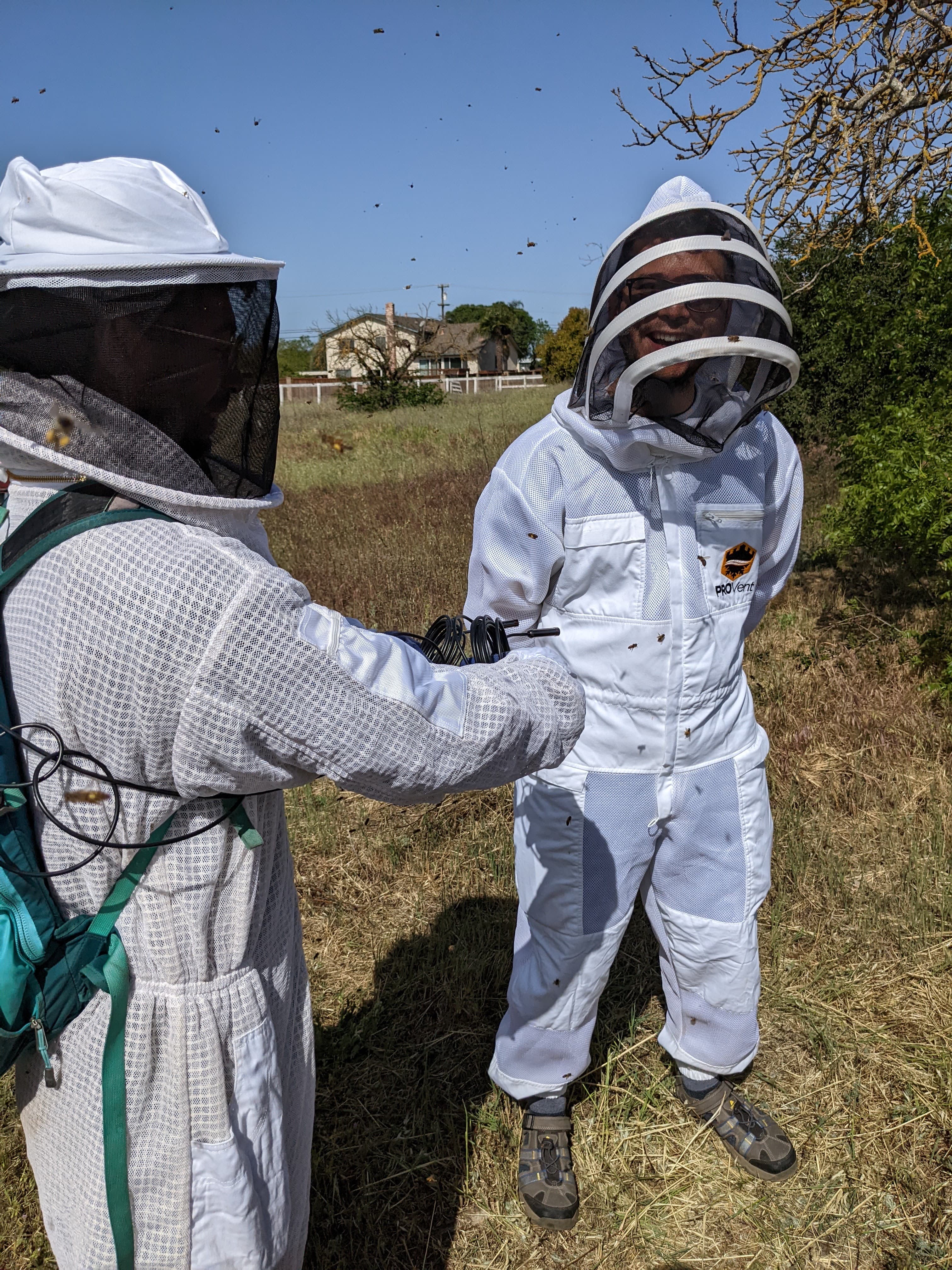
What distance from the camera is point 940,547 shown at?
4316mm

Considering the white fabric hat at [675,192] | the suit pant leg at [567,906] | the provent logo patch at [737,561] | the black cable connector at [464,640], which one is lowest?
the suit pant leg at [567,906]

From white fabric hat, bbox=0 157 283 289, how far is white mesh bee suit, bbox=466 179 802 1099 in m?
1.10

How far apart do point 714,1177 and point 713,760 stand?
1.21 m

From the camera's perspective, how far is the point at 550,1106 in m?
2.51

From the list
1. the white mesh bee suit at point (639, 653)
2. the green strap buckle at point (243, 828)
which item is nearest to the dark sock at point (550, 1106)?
the white mesh bee suit at point (639, 653)

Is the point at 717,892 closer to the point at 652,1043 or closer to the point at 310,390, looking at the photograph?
the point at 652,1043

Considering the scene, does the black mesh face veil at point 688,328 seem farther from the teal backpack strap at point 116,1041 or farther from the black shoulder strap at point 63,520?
the teal backpack strap at point 116,1041

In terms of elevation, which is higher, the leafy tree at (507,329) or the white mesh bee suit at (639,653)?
the leafy tree at (507,329)

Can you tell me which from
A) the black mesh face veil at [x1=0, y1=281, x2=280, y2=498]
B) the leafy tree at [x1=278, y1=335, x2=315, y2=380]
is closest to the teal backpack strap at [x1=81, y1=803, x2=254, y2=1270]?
the black mesh face veil at [x1=0, y1=281, x2=280, y2=498]

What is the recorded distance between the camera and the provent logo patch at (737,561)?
2.28 m

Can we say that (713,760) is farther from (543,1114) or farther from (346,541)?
(346,541)

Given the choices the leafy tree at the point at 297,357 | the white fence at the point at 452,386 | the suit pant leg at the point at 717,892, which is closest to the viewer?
the suit pant leg at the point at 717,892

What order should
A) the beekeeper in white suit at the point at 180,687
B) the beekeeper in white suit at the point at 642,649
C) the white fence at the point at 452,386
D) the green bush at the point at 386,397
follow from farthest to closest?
the white fence at the point at 452,386 → the green bush at the point at 386,397 → the beekeeper in white suit at the point at 642,649 → the beekeeper in white suit at the point at 180,687

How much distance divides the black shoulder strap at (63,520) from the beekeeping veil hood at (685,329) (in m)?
1.15
